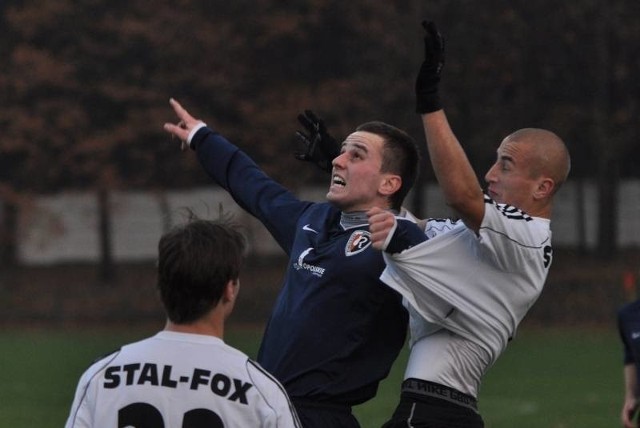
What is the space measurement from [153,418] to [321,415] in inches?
64.6

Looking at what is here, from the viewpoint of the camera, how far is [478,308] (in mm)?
5707

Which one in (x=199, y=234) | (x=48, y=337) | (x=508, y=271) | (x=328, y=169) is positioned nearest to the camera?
(x=199, y=234)

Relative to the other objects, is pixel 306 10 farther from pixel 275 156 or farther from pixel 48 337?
pixel 48 337

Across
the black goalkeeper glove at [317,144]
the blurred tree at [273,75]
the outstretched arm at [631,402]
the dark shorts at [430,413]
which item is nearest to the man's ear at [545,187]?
the dark shorts at [430,413]

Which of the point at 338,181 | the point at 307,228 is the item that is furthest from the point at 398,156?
the point at 307,228

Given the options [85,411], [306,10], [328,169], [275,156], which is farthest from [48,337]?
[85,411]

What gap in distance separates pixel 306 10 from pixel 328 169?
2991 cm

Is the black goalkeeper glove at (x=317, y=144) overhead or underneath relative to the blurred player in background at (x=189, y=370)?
overhead

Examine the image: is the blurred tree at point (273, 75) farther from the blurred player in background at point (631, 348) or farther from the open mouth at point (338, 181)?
the open mouth at point (338, 181)

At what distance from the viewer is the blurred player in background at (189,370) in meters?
4.27

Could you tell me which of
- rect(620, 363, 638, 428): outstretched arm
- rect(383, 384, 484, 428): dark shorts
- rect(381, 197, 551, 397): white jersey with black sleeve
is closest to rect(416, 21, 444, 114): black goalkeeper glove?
rect(381, 197, 551, 397): white jersey with black sleeve

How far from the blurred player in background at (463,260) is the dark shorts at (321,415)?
0.20m

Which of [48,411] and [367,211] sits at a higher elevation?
[367,211]

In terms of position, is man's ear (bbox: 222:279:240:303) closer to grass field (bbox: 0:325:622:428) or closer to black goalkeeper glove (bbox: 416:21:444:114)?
black goalkeeper glove (bbox: 416:21:444:114)
